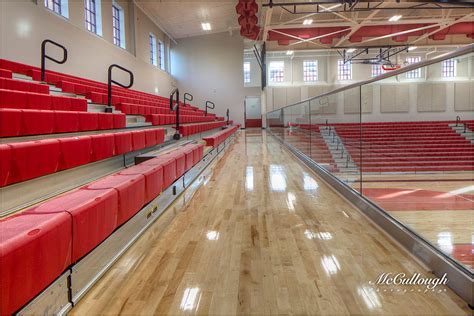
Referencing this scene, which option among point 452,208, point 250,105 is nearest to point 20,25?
point 452,208

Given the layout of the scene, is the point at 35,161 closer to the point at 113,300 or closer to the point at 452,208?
the point at 113,300

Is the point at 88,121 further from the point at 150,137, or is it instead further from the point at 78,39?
the point at 78,39

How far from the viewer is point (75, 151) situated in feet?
7.28

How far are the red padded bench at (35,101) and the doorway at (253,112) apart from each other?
15.1 metres

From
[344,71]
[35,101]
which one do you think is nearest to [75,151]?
[35,101]

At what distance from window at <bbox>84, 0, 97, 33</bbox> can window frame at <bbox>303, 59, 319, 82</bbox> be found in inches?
454

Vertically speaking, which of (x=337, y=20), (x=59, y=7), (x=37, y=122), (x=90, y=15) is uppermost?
(x=337, y=20)

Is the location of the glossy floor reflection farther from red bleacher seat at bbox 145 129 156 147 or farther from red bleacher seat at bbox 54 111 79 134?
red bleacher seat at bbox 145 129 156 147

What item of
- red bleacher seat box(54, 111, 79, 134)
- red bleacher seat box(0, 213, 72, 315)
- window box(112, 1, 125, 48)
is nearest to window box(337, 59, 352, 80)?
window box(112, 1, 125, 48)

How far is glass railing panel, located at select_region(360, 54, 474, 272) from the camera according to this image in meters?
2.73

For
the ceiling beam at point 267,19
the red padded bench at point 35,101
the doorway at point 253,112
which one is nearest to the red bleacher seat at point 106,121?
the red padded bench at point 35,101

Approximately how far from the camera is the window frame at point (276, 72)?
17828 mm

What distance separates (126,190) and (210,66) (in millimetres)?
14827

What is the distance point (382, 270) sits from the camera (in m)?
1.56
